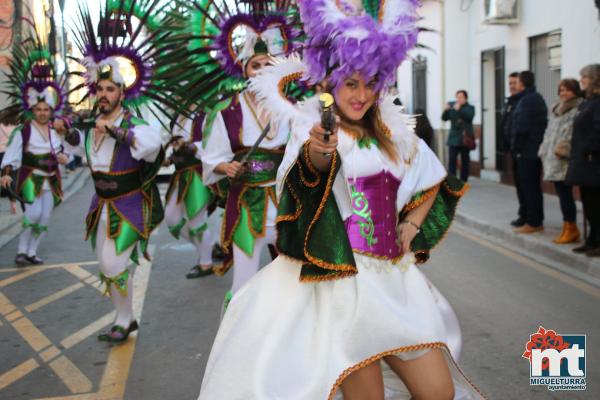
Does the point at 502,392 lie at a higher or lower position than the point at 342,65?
lower

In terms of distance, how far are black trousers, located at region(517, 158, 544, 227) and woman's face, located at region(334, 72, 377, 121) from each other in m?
6.66

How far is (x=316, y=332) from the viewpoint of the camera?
307 cm

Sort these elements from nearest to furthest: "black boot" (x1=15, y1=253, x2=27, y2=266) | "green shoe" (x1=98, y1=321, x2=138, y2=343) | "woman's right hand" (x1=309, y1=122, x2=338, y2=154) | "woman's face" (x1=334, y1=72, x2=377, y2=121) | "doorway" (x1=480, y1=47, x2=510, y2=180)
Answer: "woman's right hand" (x1=309, y1=122, x2=338, y2=154)
"woman's face" (x1=334, y1=72, x2=377, y2=121)
"green shoe" (x1=98, y1=321, x2=138, y2=343)
"black boot" (x1=15, y1=253, x2=27, y2=266)
"doorway" (x1=480, y1=47, x2=510, y2=180)

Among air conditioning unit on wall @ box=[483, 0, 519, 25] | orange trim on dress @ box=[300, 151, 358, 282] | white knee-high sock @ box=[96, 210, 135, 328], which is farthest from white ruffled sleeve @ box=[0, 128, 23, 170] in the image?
air conditioning unit on wall @ box=[483, 0, 519, 25]

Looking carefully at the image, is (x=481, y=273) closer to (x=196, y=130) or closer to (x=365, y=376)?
(x=196, y=130)

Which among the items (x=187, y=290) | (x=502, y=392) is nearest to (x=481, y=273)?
(x=187, y=290)

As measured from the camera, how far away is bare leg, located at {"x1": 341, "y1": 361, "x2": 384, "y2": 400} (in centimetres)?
302

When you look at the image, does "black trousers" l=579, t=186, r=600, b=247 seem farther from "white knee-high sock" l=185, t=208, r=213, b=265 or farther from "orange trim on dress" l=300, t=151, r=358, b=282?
"orange trim on dress" l=300, t=151, r=358, b=282

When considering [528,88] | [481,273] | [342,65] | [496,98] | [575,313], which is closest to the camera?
[342,65]

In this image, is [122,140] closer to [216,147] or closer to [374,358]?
[216,147]

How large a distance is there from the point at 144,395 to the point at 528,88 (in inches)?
263

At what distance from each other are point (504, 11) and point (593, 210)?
720 cm

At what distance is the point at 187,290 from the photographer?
24.4 ft

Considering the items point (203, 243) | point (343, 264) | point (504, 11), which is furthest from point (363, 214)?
point (504, 11)
